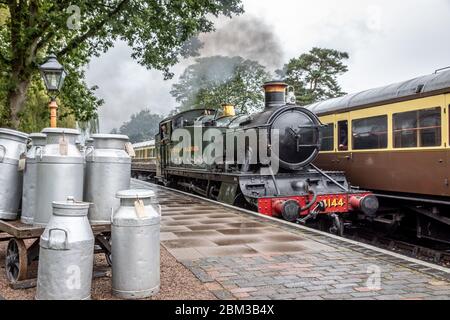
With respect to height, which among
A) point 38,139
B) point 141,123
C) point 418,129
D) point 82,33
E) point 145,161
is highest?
point 141,123

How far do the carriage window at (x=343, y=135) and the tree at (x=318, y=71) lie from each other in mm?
20669

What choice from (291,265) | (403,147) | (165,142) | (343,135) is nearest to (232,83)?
(165,142)

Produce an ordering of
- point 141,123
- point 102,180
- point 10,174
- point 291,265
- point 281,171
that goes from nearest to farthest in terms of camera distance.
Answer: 1. point 102,180
2. point 10,174
3. point 291,265
4. point 281,171
5. point 141,123

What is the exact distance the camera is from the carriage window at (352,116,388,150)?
1111 centimetres

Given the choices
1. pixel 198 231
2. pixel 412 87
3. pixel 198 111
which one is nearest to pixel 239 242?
pixel 198 231

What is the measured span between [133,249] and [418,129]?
7.88 meters

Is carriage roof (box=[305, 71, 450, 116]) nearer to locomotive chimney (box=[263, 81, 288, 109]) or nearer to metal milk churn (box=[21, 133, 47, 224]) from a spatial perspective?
locomotive chimney (box=[263, 81, 288, 109])

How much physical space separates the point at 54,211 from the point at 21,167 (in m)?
1.35

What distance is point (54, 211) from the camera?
3.94m

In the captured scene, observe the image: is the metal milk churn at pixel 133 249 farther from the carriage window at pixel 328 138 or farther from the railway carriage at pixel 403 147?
the carriage window at pixel 328 138

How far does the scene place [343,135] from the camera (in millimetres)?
12852

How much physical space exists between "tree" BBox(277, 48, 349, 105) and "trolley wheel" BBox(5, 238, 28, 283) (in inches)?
1178

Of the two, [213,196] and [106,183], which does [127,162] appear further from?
[213,196]

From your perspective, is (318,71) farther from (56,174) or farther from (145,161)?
(56,174)
